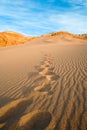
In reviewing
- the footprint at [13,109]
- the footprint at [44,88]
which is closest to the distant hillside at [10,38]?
the footprint at [44,88]

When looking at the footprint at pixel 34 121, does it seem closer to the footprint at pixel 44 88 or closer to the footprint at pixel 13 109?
the footprint at pixel 13 109

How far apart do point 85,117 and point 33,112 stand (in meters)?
0.92

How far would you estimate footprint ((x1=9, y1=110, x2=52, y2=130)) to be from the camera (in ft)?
10.1

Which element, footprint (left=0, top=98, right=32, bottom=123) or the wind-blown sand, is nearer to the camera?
the wind-blown sand

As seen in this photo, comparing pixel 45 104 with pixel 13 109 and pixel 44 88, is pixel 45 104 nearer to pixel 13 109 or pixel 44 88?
pixel 13 109

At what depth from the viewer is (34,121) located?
3.25m

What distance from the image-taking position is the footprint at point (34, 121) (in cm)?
308

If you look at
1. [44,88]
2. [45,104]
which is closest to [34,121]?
[45,104]

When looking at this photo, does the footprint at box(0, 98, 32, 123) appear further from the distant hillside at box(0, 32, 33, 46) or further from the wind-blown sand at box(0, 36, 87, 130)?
the distant hillside at box(0, 32, 33, 46)

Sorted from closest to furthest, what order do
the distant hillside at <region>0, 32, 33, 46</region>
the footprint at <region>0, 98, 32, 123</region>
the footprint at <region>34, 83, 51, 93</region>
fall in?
the footprint at <region>0, 98, 32, 123</region> < the footprint at <region>34, 83, 51, 93</region> < the distant hillside at <region>0, 32, 33, 46</region>

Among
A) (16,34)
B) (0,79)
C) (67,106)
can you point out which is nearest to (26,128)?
(67,106)

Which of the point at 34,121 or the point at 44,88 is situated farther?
the point at 44,88

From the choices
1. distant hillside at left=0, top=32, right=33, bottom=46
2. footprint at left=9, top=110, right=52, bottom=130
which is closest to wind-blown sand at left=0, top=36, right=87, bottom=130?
footprint at left=9, top=110, right=52, bottom=130

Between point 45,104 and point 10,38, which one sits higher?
point 10,38
